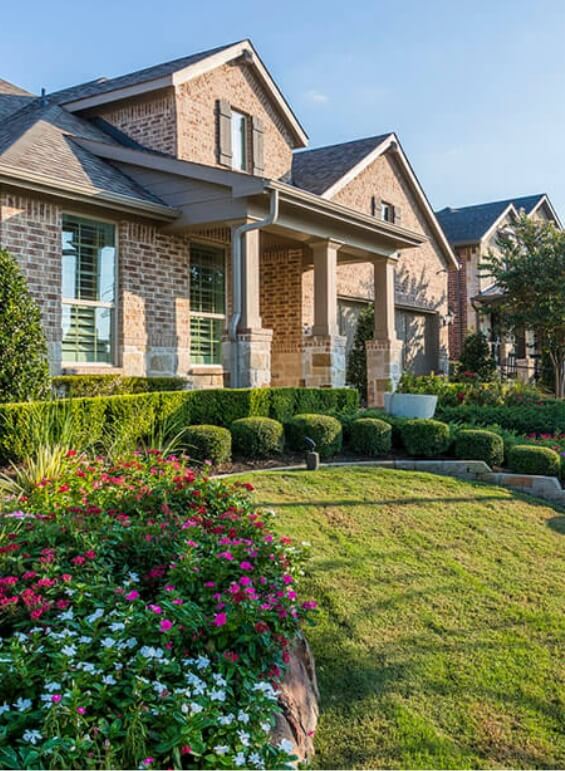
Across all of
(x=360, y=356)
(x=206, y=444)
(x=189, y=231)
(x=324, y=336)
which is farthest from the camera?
(x=360, y=356)

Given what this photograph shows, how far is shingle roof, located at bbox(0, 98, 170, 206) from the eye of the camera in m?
9.74

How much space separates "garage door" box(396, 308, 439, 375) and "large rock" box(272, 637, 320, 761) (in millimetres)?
15945

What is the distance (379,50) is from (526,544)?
6.56m

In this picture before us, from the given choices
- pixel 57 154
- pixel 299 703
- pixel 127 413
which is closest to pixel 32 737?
pixel 299 703

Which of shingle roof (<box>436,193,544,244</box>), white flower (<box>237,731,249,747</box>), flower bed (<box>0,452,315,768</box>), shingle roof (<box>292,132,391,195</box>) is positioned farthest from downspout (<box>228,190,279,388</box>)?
shingle roof (<box>436,193,544,244</box>)

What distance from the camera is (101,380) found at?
32.1 feet

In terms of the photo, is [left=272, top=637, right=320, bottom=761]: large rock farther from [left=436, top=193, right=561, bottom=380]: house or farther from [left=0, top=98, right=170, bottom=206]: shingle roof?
[left=436, top=193, right=561, bottom=380]: house

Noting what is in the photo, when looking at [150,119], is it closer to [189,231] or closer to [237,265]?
[189,231]

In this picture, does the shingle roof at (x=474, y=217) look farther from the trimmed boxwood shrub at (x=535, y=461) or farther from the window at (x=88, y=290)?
the trimmed boxwood shrub at (x=535, y=461)

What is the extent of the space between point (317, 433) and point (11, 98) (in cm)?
1029

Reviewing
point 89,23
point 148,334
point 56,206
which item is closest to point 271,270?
point 148,334

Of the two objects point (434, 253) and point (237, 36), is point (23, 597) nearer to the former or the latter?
point (237, 36)

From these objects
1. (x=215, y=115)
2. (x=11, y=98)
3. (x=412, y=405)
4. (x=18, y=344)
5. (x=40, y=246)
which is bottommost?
(x=412, y=405)

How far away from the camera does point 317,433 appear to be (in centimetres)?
825
